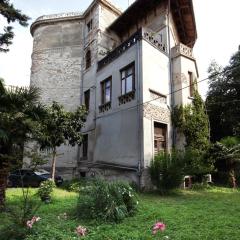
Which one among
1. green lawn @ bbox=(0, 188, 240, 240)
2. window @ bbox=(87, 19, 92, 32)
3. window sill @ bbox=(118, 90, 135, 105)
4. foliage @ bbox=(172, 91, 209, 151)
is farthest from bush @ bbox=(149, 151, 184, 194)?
window @ bbox=(87, 19, 92, 32)

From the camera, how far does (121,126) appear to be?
17.5 meters

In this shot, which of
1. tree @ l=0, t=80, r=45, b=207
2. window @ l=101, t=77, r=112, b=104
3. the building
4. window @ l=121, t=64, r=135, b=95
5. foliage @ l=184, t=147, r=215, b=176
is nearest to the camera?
tree @ l=0, t=80, r=45, b=207

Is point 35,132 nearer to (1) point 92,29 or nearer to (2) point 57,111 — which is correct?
(2) point 57,111

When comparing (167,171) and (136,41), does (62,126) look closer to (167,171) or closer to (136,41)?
(136,41)

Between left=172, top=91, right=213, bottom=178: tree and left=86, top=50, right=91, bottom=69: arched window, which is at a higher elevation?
left=86, top=50, right=91, bottom=69: arched window

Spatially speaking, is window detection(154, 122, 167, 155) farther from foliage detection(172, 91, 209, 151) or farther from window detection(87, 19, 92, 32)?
window detection(87, 19, 92, 32)

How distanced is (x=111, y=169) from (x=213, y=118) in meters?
10.8

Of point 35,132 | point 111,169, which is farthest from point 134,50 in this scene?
point 35,132

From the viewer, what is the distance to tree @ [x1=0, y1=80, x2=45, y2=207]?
1021 centimetres

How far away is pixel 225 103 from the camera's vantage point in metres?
23.7

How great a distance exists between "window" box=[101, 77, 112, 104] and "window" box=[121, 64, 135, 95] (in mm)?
1826

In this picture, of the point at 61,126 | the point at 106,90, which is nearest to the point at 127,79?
the point at 106,90

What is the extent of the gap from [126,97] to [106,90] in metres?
3.33

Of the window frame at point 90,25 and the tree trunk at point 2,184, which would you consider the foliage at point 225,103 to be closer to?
the window frame at point 90,25
